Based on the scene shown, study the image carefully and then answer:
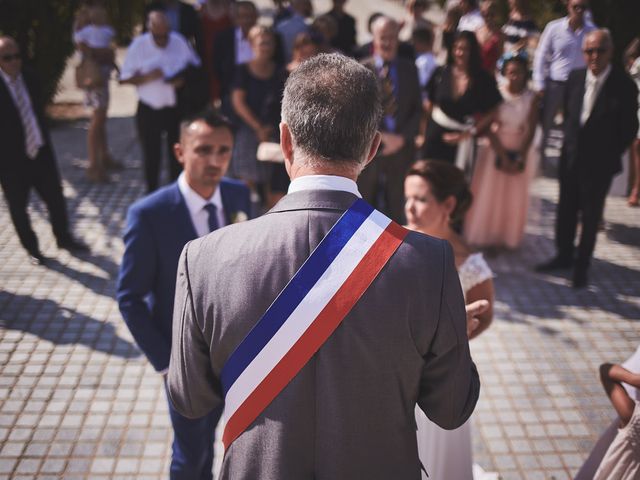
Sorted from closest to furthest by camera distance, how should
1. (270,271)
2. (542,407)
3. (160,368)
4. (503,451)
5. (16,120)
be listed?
(270,271) → (160,368) → (503,451) → (542,407) → (16,120)

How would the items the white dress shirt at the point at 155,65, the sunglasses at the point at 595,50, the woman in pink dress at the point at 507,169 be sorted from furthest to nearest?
the white dress shirt at the point at 155,65
the woman in pink dress at the point at 507,169
the sunglasses at the point at 595,50

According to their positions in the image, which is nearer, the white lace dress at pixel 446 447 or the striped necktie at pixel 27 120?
the white lace dress at pixel 446 447

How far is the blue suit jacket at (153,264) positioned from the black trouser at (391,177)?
11.3 feet

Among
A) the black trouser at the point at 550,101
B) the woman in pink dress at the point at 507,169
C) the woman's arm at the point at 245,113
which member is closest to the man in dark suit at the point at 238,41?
the woman's arm at the point at 245,113

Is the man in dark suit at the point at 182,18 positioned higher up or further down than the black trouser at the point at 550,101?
higher up

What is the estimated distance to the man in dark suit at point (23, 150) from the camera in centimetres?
518

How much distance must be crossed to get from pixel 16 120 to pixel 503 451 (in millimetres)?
4710

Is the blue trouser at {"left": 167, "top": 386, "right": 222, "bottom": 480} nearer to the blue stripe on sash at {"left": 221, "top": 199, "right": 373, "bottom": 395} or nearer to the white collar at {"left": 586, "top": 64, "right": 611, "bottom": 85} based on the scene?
the blue stripe on sash at {"left": 221, "top": 199, "right": 373, "bottom": 395}

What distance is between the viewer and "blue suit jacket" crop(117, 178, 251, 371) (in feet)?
8.53

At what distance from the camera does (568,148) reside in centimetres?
556

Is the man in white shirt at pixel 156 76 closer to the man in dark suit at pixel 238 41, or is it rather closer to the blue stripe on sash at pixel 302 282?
the man in dark suit at pixel 238 41

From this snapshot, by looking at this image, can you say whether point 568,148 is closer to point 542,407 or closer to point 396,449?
point 542,407

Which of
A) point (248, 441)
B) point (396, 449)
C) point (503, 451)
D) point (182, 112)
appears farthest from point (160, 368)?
point (182, 112)

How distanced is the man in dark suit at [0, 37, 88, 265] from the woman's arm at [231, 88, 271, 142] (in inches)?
71.4
